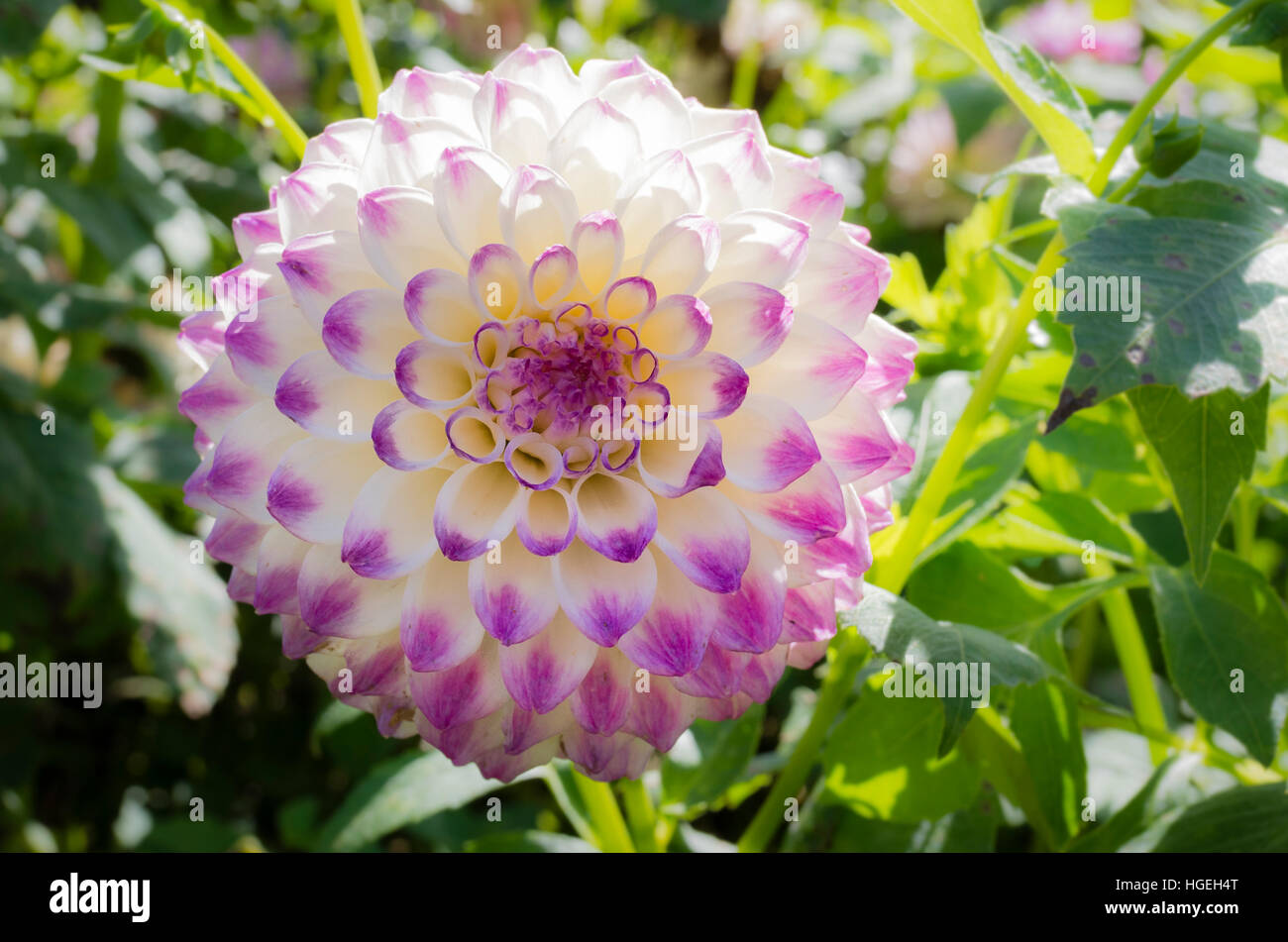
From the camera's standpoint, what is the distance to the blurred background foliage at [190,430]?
3.01ft

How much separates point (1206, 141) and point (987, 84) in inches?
28.3

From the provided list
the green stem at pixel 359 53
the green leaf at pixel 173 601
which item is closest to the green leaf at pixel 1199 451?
the green stem at pixel 359 53

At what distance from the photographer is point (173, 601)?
129cm

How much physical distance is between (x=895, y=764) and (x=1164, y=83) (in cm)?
50

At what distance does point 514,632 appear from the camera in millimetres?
577

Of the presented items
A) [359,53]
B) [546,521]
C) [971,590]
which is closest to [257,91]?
[359,53]

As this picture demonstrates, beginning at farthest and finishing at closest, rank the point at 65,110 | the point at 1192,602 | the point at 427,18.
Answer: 1. the point at 427,18
2. the point at 65,110
3. the point at 1192,602

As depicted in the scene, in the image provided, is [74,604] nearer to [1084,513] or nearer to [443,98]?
A: [443,98]

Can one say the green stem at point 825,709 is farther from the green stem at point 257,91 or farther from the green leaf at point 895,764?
the green stem at point 257,91

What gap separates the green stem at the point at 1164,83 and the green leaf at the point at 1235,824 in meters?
0.45

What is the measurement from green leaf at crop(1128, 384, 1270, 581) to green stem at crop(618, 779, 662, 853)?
428 millimetres

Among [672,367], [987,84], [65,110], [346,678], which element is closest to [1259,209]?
[672,367]
